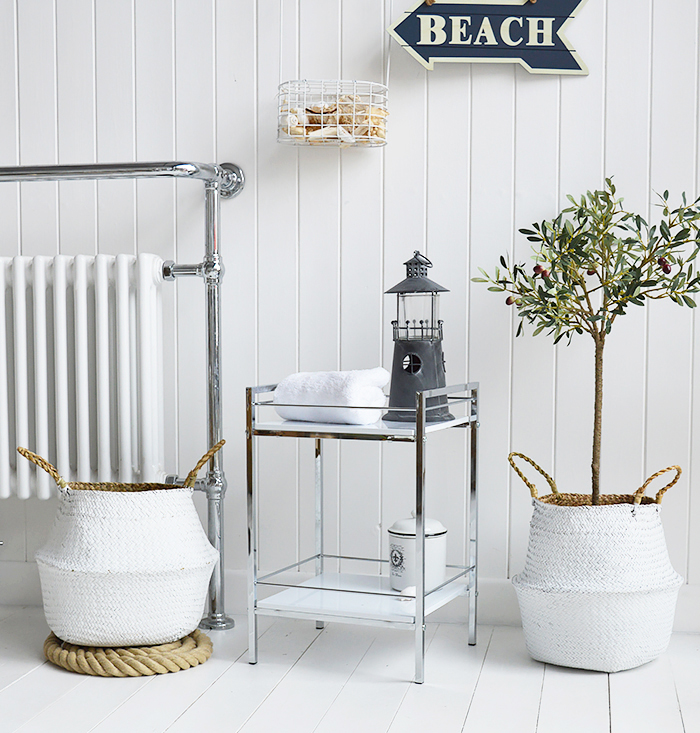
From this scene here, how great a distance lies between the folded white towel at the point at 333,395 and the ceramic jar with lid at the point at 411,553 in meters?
0.24

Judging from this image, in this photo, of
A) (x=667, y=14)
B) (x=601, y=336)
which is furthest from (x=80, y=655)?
(x=667, y=14)

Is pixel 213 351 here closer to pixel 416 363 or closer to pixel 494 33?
pixel 416 363

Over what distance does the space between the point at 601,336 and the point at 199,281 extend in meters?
0.92

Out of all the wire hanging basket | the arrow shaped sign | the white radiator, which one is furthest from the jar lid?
the arrow shaped sign

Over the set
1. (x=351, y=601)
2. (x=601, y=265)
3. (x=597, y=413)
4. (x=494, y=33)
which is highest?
(x=494, y=33)

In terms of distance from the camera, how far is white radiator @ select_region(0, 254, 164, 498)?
1.90 metres

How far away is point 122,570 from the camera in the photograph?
1.65 meters

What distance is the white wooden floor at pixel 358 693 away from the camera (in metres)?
1.42

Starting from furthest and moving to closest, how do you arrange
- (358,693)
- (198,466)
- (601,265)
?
(198,466) < (601,265) < (358,693)

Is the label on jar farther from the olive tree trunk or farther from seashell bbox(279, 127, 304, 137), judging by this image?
seashell bbox(279, 127, 304, 137)

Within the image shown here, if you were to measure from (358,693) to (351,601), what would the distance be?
190mm

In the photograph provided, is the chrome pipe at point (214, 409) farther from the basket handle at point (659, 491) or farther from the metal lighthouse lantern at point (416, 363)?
the basket handle at point (659, 491)

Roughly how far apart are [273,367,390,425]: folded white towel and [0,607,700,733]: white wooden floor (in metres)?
0.48

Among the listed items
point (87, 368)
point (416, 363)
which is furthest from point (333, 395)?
point (87, 368)
